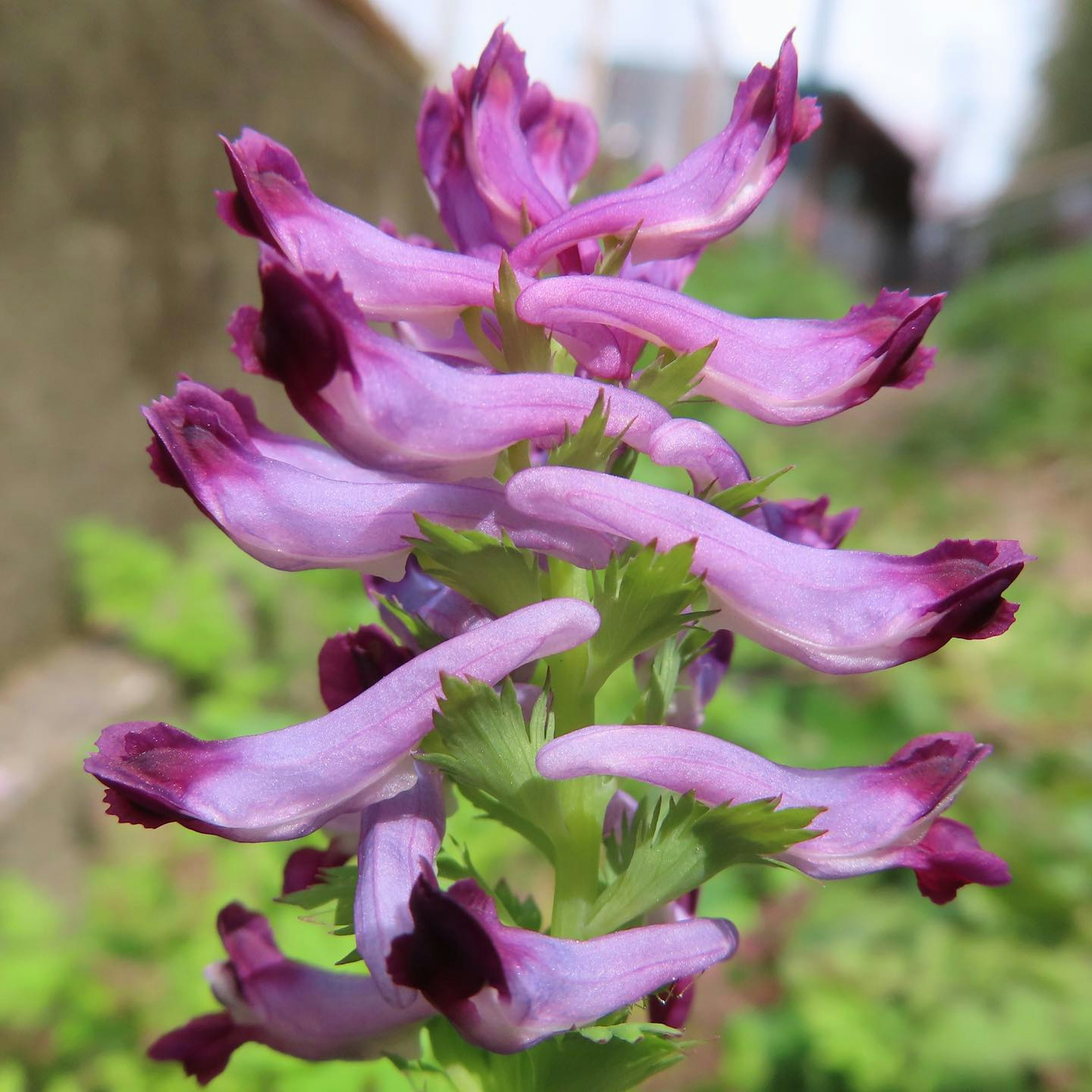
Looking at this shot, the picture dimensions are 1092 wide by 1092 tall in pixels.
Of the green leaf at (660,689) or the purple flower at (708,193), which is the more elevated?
the purple flower at (708,193)

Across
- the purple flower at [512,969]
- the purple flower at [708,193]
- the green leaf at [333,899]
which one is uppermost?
the purple flower at [708,193]

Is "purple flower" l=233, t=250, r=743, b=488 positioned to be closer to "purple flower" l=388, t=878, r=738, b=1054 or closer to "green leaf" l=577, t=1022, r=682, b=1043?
"purple flower" l=388, t=878, r=738, b=1054

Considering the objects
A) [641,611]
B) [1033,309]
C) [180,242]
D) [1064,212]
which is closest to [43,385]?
[180,242]

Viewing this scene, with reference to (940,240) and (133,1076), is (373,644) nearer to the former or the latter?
(133,1076)

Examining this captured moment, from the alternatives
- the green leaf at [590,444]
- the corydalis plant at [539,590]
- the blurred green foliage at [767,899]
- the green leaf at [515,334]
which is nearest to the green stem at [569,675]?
the corydalis plant at [539,590]

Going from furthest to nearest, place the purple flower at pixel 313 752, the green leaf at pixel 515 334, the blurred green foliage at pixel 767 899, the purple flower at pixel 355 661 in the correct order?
the blurred green foliage at pixel 767 899
the purple flower at pixel 355 661
the green leaf at pixel 515 334
the purple flower at pixel 313 752

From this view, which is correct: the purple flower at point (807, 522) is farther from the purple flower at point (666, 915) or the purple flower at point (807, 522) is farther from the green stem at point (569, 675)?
the purple flower at point (666, 915)

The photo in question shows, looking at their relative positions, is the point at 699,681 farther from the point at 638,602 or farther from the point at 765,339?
the point at 765,339
